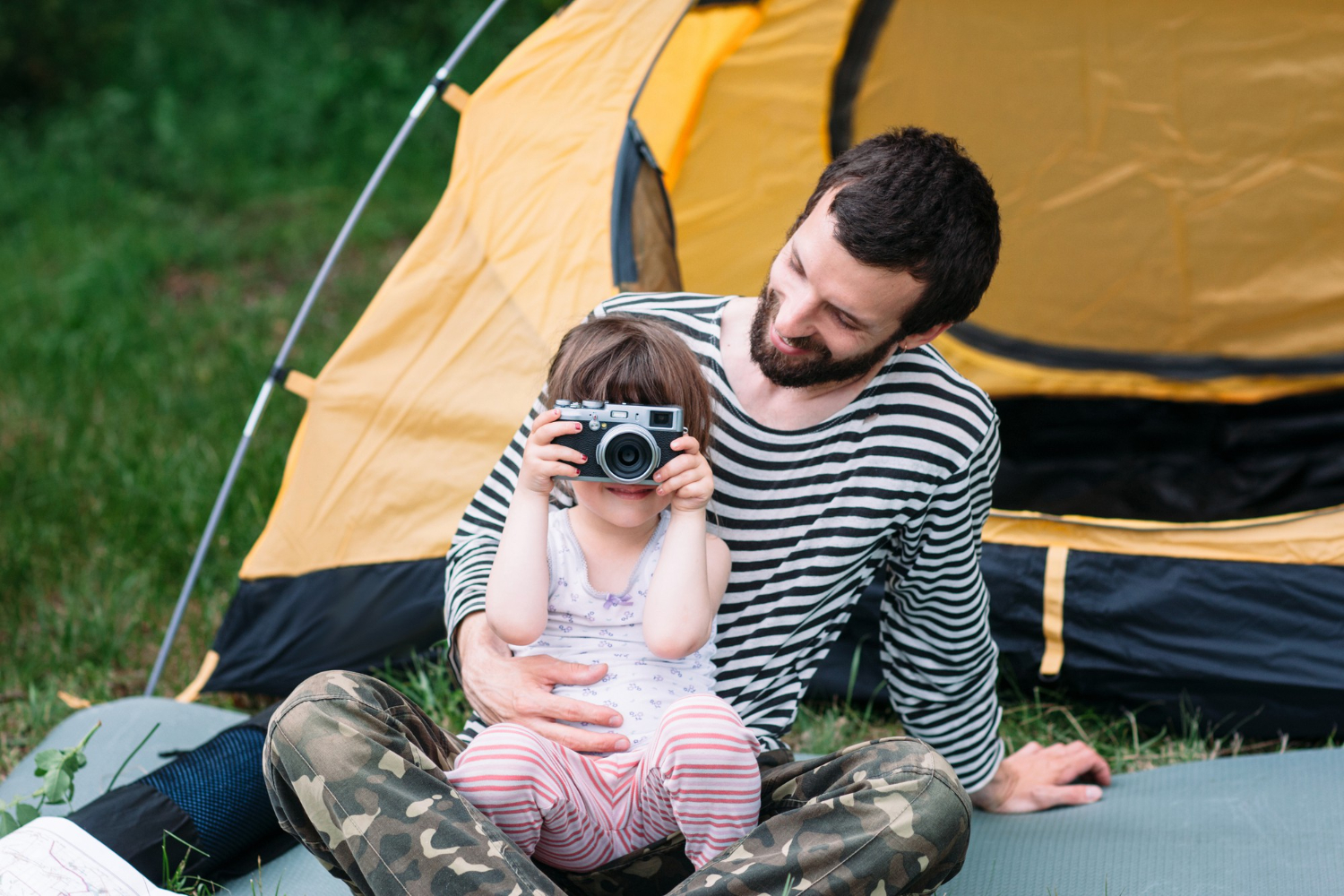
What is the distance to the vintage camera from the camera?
1.19m

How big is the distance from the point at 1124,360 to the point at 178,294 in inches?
107

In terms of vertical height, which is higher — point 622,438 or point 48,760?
point 622,438

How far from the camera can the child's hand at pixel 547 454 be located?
120 centimetres

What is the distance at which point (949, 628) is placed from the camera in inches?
56.6

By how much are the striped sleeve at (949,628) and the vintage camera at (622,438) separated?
33 cm

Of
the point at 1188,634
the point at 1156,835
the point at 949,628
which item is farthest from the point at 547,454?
the point at 1188,634

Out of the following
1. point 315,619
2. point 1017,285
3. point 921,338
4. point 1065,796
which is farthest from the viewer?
point 1017,285

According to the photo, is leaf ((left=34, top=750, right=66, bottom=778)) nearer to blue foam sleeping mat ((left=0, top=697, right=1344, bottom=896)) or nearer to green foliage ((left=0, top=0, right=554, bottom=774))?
blue foam sleeping mat ((left=0, top=697, right=1344, bottom=896))

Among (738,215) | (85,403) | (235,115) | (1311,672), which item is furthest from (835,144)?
(235,115)

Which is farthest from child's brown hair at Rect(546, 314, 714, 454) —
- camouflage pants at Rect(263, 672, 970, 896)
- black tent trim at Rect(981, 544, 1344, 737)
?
black tent trim at Rect(981, 544, 1344, 737)

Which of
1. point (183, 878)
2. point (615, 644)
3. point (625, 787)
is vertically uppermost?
point (615, 644)

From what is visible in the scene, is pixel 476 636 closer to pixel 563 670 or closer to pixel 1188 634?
pixel 563 670

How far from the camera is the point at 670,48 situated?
213 centimetres

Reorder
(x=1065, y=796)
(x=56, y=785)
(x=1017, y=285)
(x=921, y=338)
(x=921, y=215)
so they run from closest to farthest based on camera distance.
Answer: (x=921, y=215) → (x=921, y=338) → (x=56, y=785) → (x=1065, y=796) → (x=1017, y=285)
